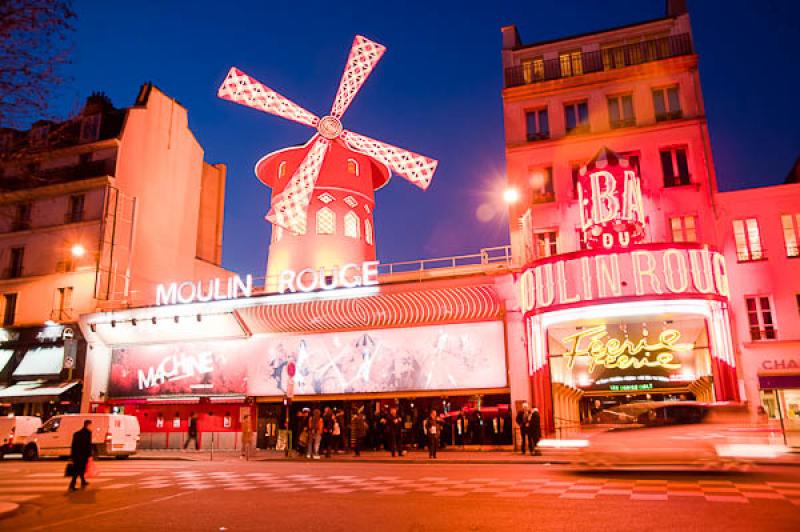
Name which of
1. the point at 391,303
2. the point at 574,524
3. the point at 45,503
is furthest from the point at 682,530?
the point at 391,303

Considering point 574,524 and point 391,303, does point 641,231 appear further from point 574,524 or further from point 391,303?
point 574,524

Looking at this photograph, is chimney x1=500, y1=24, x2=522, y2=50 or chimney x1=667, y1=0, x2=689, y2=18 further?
chimney x1=500, y1=24, x2=522, y2=50

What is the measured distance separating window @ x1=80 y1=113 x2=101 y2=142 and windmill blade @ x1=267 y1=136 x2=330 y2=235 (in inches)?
368

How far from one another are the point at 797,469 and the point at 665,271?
5603mm

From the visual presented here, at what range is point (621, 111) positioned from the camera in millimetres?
19625

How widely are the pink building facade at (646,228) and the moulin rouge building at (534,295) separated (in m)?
0.06

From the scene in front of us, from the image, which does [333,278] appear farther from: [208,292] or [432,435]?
[432,435]

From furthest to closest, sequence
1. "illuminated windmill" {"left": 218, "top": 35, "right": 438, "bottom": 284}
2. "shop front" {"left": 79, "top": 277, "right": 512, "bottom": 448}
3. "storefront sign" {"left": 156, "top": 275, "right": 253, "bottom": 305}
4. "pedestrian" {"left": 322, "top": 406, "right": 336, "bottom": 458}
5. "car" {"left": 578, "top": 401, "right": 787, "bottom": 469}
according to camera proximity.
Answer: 1. "illuminated windmill" {"left": 218, "top": 35, "right": 438, "bottom": 284}
2. "storefront sign" {"left": 156, "top": 275, "right": 253, "bottom": 305}
3. "shop front" {"left": 79, "top": 277, "right": 512, "bottom": 448}
4. "pedestrian" {"left": 322, "top": 406, "right": 336, "bottom": 458}
5. "car" {"left": 578, "top": 401, "right": 787, "bottom": 469}

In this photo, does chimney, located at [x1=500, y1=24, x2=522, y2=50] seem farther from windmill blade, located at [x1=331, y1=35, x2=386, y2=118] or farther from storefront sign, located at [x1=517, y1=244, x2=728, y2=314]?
storefront sign, located at [x1=517, y1=244, x2=728, y2=314]

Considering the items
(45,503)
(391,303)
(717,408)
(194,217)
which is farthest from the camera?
(194,217)

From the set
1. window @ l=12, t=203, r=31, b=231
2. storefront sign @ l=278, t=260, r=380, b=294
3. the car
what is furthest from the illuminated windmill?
the car

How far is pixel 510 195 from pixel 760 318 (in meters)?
7.90

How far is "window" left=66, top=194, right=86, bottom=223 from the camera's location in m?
25.6

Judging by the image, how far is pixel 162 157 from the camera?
92.3 ft
